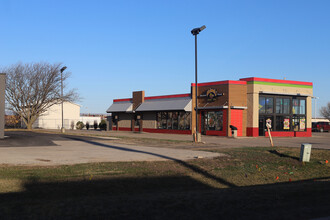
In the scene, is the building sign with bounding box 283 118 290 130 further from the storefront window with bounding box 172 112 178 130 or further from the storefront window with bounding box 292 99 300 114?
the storefront window with bounding box 172 112 178 130

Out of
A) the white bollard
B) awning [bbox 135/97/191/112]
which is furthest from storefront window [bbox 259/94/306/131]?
the white bollard

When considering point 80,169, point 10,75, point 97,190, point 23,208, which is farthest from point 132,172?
point 10,75

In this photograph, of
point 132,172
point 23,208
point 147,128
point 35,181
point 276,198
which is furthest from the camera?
point 147,128

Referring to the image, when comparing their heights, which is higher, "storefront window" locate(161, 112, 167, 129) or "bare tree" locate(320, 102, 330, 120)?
"bare tree" locate(320, 102, 330, 120)

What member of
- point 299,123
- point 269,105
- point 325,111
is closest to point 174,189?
point 269,105

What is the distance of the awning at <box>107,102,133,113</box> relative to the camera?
5203 centimetres

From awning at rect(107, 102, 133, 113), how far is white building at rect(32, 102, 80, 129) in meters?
14.0

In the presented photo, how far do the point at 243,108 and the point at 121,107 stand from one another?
21.1m

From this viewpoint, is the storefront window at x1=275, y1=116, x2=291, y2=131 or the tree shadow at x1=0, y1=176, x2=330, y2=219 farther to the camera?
the storefront window at x1=275, y1=116, x2=291, y2=131

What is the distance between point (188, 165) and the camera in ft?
46.4

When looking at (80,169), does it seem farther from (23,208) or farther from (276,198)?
(276,198)

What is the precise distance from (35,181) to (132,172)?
130 inches

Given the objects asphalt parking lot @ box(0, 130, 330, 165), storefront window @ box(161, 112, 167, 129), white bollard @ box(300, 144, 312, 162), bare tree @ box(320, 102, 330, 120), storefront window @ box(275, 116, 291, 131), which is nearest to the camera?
asphalt parking lot @ box(0, 130, 330, 165)

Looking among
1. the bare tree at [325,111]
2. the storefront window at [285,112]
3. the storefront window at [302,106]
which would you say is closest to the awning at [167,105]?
the storefront window at [285,112]
